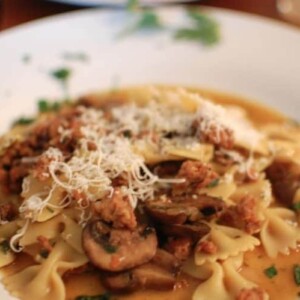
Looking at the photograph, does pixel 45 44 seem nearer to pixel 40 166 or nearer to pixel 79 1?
pixel 79 1

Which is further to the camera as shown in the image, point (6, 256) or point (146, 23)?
point (146, 23)

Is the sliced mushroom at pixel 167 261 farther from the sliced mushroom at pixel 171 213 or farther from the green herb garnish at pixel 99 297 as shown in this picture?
the green herb garnish at pixel 99 297

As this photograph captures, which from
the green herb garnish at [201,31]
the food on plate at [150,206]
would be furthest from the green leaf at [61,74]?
the green herb garnish at [201,31]

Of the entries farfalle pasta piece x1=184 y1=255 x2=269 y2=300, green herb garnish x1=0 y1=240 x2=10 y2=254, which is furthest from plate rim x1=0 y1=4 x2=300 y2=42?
farfalle pasta piece x1=184 y1=255 x2=269 y2=300

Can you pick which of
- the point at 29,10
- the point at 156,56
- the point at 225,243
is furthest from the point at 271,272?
the point at 29,10

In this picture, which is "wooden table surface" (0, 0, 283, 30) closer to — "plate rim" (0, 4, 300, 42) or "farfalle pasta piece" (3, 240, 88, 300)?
"plate rim" (0, 4, 300, 42)

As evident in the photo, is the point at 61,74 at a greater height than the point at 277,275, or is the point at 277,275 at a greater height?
the point at 61,74

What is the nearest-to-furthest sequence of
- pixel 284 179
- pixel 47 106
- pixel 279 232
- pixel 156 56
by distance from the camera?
pixel 279 232 → pixel 284 179 → pixel 47 106 → pixel 156 56

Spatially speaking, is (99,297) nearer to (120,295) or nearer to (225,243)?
(120,295)
